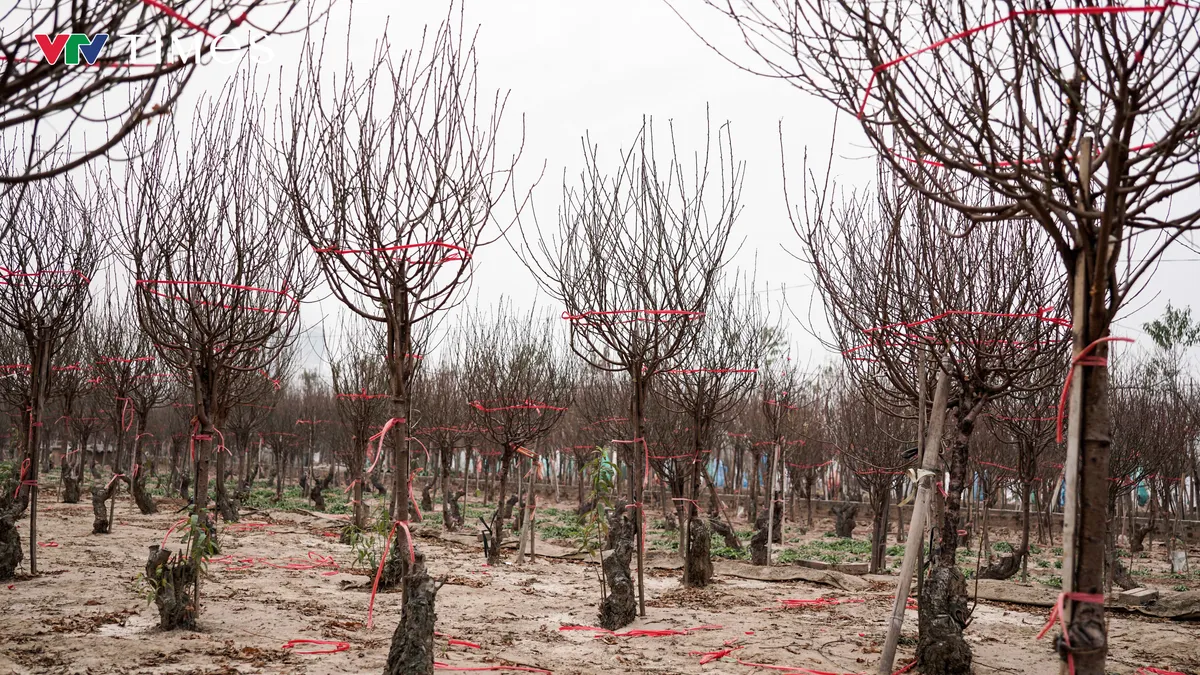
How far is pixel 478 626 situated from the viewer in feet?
23.9

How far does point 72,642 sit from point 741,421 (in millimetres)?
21846

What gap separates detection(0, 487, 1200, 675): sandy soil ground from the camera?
5.56 metres

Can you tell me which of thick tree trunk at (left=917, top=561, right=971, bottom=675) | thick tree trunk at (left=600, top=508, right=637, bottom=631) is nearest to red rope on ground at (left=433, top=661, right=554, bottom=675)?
thick tree trunk at (left=600, top=508, right=637, bottom=631)

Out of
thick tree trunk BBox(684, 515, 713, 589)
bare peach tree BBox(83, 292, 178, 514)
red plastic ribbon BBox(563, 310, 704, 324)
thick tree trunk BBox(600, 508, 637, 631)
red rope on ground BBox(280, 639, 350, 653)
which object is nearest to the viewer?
red rope on ground BBox(280, 639, 350, 653)

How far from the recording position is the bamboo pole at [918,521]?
5.41m

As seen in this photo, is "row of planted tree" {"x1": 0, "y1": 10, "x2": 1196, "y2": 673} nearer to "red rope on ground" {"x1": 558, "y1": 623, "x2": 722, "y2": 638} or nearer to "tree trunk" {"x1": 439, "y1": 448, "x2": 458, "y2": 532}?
"red rope on ground" {"x1": 558, "y1": 623, "x2": 722, "y2": 638}

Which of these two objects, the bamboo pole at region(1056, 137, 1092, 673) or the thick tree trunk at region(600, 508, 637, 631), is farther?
the thick tree trunk at region(600, 508, 637, 631)

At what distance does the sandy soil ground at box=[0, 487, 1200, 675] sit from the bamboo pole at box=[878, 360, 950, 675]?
58 cm

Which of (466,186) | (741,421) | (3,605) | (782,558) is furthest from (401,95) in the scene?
(741,421)

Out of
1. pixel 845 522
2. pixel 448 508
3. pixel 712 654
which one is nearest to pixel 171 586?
pixel 712 654

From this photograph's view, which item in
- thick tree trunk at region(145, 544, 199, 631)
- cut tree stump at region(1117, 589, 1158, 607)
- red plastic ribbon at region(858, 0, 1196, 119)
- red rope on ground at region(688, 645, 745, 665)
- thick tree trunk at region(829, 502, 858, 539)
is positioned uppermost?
red plastic ribbon at region(858, 0, 1196, 119)

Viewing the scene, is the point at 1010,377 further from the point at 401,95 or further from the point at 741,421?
the point at 741,421

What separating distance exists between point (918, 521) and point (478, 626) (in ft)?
12.5

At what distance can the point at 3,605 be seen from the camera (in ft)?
22.6
